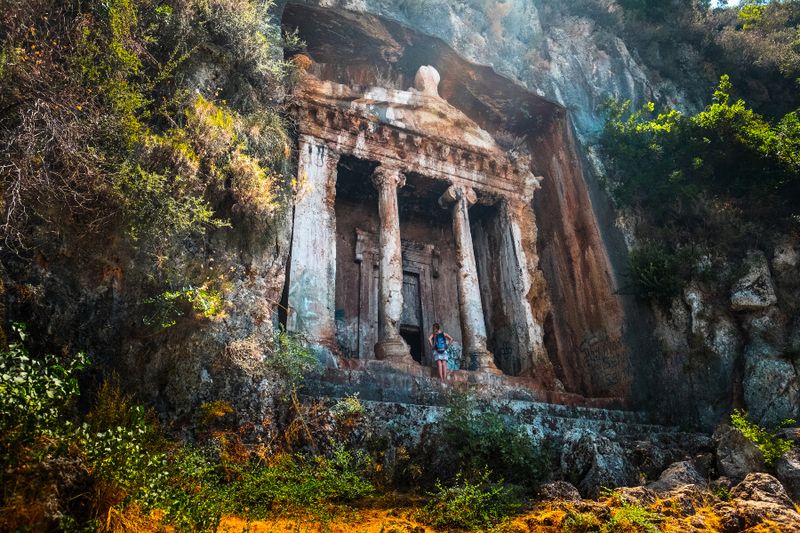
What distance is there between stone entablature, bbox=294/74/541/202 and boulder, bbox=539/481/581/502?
27.3ft

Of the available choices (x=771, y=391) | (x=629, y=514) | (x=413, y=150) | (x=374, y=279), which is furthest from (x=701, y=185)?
(x=629, y=514)

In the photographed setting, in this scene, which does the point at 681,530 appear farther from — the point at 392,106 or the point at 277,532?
the point at 392,106

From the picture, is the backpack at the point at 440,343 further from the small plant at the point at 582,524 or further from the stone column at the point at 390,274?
the small plant at the point at 582,524

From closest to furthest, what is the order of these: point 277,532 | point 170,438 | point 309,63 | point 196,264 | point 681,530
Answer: point 277,532 < point 681,530 < point 170,438 < point 196,264 < point 309,63

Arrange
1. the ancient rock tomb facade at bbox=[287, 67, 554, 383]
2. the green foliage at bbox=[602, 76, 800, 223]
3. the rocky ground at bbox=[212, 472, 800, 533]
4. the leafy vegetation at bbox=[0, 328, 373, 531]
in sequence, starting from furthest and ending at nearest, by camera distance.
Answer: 1. the green foliage at bbox=[602, 76, 800, 223]
2. the ancient rock tomb facade at bbox=[287, 67, 554, 383]
3. the rocky ground at bbox=[212, 472, 800, 533]
4. the leafy vegetation at bbox=[0, 328, 373, 531]

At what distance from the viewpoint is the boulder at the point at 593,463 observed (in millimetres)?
5254

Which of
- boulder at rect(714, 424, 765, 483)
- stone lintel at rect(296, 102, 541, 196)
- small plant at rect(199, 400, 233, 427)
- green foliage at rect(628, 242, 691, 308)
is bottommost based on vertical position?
boulder at rect(714, 424, 765, 483)

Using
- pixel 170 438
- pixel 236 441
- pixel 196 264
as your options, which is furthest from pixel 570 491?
pixel 196 264

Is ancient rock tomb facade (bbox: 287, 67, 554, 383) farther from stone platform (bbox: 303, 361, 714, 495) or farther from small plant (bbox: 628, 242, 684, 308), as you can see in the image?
small plant (bbox: 628, 242, 684, 308)

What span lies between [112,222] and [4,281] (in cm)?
120

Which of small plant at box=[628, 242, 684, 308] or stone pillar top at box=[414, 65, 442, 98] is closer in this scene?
small plant at box=[628, 242, 684, 308]

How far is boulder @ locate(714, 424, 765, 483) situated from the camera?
5.64 m

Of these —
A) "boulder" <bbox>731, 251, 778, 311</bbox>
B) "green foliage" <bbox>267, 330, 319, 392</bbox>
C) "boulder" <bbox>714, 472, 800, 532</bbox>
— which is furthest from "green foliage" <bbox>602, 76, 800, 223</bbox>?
"green foliage" <bbox>267, 330, 319, 392</bbox>

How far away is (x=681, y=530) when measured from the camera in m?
3.70
